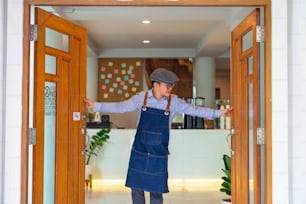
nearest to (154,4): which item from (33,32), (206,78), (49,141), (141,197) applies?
(33,32)

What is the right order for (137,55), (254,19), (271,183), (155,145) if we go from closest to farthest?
(271,183) < (254,19) < (155,145) < (137,55)

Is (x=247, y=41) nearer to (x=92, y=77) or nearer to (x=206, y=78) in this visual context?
(x=206, y=78)

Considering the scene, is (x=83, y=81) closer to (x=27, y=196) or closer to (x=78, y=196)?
(x=78, y=196)

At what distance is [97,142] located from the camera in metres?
6.11

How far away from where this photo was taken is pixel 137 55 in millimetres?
8492

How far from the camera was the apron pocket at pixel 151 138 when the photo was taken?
121 inches

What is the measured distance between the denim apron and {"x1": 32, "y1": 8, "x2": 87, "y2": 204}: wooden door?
0.65m

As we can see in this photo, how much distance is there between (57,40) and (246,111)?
5.51 feet

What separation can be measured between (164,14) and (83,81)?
1689mm
